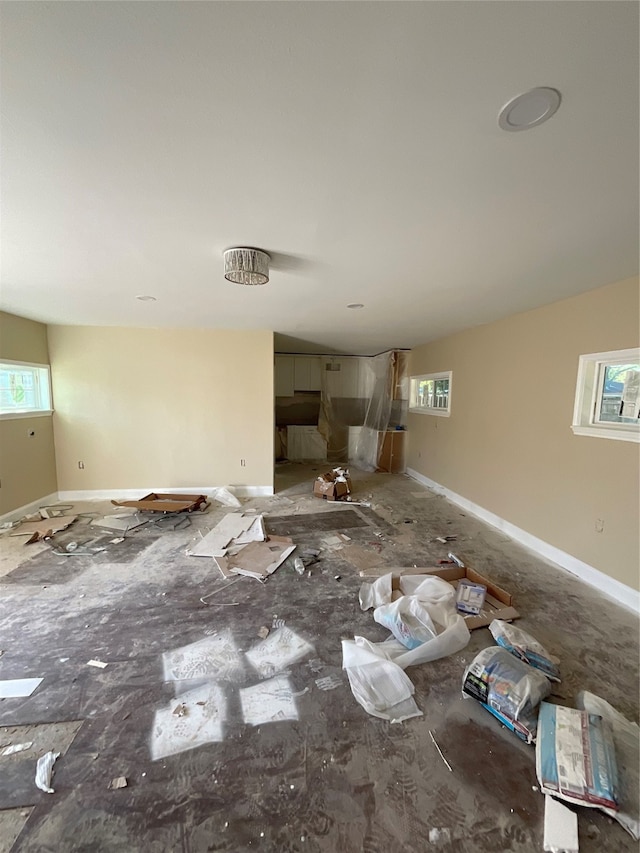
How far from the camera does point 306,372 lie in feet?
22.2

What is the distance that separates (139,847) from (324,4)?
7.89 feet

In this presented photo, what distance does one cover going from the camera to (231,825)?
110 centimetres

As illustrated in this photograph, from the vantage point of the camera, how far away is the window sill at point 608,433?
7.51ft

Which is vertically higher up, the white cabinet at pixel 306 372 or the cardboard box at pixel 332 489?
the white cabinet at pixel 306 372

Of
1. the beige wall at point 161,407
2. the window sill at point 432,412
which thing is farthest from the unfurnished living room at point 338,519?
the window sill at point 432,412

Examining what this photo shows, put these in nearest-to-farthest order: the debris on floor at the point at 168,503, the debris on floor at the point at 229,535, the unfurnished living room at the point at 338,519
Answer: the unfurnished living room at the point at 338,519 → the debris on floor at the point at 229,535 → the debris on floor at the point at 168,503

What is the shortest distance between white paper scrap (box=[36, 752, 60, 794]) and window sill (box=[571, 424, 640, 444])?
363 centimetres

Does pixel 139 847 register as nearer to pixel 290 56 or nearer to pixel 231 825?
pixel 231 825

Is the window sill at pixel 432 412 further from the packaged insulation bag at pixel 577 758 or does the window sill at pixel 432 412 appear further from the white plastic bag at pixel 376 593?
the packaged insulation bag at pixel 577 758

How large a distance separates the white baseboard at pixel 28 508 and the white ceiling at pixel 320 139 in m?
2.84

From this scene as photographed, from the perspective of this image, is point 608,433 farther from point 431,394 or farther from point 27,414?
point 27,414

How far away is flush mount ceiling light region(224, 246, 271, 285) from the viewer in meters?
1.91

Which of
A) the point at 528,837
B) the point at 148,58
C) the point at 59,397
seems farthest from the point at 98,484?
the point at 528,837

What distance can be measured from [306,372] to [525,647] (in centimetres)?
570
